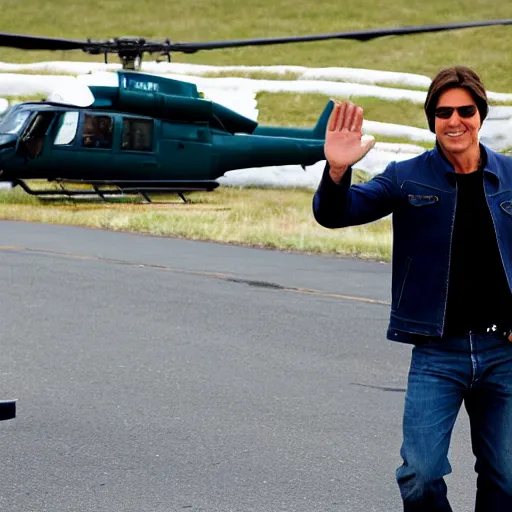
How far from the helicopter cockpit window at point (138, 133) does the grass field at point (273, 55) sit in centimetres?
147

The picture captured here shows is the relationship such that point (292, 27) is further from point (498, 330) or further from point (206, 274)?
point (498, 330)

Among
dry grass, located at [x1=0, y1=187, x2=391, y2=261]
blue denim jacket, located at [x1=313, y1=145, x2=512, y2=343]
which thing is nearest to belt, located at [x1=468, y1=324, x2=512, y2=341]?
blue denim jacket, located at [x1=313, y1=145, x2=512, y2=343]

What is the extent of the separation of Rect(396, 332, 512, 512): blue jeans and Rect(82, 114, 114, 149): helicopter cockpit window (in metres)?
20.9

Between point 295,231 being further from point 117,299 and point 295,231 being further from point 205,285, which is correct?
point 117,299

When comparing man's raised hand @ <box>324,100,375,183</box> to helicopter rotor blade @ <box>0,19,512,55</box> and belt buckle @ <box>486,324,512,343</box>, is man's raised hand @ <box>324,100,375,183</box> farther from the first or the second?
helicopter rotor blade @ <box>0,19,512,55</box>

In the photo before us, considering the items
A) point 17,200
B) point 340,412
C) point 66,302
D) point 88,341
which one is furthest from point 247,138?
point 340,412

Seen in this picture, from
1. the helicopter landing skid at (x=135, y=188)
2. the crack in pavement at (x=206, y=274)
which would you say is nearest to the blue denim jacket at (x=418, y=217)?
the crack in pavement at (x=206, y=274)

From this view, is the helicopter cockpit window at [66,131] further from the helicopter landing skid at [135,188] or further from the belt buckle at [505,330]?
the belt buckle at [505,330]

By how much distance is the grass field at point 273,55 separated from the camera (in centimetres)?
2243

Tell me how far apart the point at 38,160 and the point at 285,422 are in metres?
18.3

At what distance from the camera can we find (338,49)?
56406 millimetres

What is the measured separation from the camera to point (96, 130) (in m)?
24.7

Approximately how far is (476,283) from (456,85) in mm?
727

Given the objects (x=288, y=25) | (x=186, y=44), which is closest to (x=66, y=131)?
(x=186, y=44)
